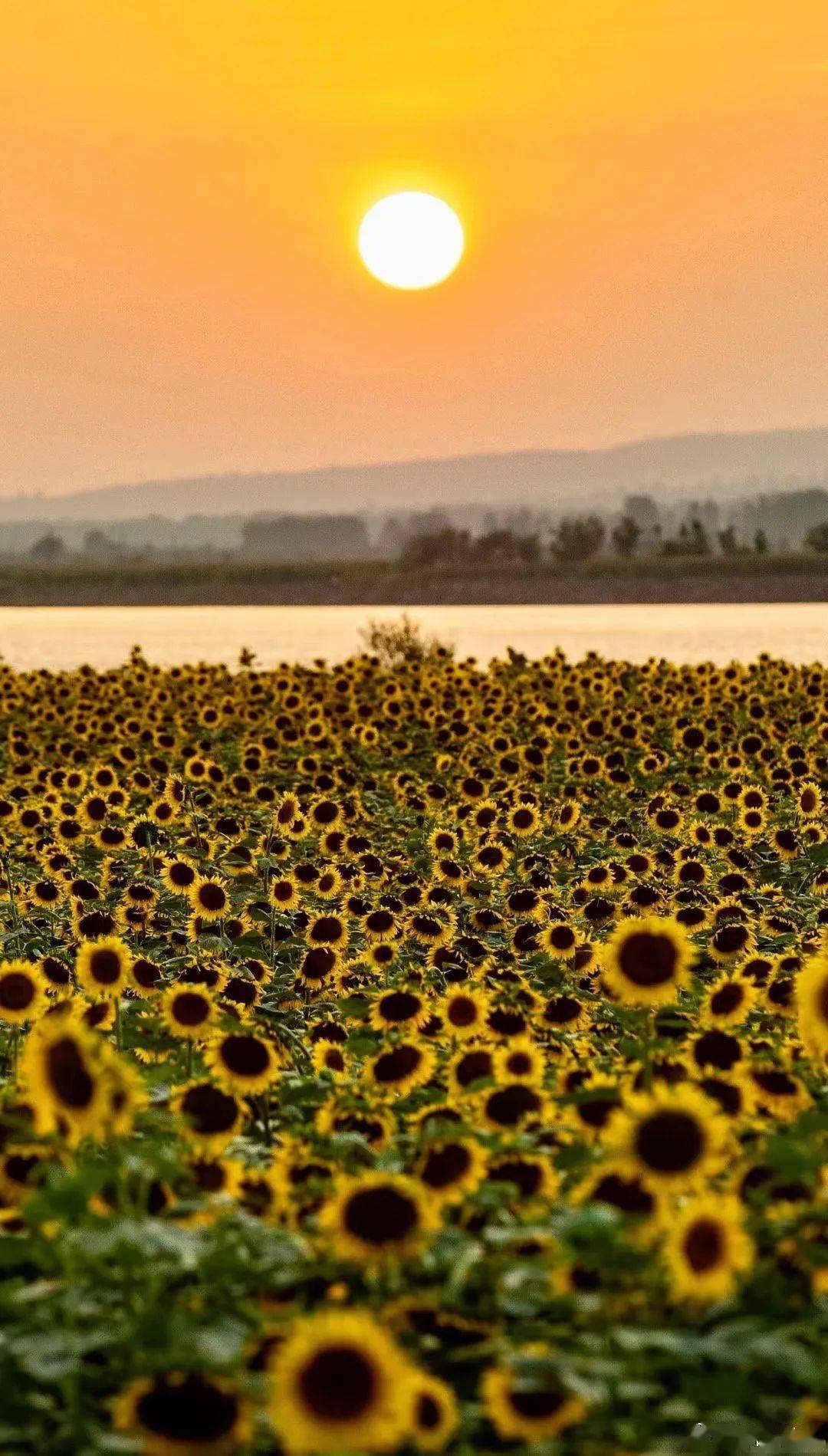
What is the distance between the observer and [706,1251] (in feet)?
8.91

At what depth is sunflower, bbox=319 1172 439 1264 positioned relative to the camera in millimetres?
2797

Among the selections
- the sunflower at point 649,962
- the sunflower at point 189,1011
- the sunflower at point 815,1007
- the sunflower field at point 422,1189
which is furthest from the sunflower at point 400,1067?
the sunflower at point 815,1007

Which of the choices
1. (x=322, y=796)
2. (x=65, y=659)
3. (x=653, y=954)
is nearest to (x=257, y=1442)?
(x=653, y=954)

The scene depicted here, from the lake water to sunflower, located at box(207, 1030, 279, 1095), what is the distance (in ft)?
65.3

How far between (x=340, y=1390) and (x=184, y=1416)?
0.33 metres

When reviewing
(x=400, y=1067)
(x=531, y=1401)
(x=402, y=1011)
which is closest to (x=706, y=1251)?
(x=531, y=1401)

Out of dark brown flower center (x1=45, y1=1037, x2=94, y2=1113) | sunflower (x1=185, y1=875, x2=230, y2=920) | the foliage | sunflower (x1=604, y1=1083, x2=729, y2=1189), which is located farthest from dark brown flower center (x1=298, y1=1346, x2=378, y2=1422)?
the foliage

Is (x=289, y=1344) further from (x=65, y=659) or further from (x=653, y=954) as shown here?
(x=65, y=659)

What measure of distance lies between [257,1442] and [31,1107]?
3.36 ft

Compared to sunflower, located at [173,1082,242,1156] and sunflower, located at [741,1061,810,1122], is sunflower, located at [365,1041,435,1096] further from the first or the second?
sunflower, located at [741,1061,810,1122]

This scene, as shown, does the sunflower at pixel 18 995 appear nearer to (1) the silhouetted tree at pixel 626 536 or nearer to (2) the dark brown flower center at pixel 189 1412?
(2) the dark brown flower center at pixel 189 1412

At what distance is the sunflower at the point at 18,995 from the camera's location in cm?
471

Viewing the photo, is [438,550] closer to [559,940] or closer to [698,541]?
[698,541]

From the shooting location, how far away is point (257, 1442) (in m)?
2.57
